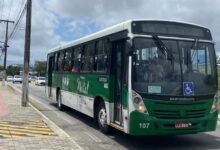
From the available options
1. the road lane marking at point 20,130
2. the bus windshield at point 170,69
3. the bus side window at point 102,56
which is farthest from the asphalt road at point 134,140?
the bus side window at point 102,56

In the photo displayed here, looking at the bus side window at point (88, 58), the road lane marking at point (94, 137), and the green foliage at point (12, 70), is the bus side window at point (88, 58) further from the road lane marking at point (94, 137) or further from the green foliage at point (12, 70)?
the green foliage at point (12, 70)

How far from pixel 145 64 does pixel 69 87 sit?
7.30 m

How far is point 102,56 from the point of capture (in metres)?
12.2

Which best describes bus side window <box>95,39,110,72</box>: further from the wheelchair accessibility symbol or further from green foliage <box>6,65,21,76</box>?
green foliage <box>6,65,21,76</box>

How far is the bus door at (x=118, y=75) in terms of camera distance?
10.6m

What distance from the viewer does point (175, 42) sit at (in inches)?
397

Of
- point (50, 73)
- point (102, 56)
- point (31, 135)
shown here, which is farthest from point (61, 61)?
point (31, 135)

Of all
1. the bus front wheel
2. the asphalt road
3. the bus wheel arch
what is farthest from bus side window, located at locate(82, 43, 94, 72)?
the asphalt road

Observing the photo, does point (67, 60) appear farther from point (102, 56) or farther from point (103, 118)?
point (103, 118)

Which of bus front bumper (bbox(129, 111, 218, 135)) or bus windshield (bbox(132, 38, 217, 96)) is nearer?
bus front bumper (bbox(129, 111, 218, 135))

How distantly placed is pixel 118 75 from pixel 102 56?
138 centimetres

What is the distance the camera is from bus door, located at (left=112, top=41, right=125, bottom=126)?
418 inches

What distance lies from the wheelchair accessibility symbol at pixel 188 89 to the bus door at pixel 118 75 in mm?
1626

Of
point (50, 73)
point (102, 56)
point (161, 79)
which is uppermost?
point (102, 56)
